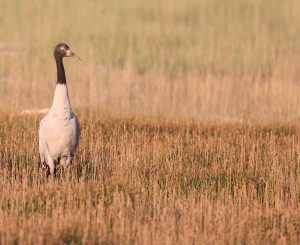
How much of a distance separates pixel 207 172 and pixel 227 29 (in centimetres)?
2233

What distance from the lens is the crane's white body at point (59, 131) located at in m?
13.0

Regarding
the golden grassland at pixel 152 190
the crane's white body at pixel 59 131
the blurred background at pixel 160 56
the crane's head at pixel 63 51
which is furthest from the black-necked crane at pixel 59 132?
the blurred background at pixel 160 56

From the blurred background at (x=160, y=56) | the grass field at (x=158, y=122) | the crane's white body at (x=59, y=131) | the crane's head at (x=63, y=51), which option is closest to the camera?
the grass field at (x=158, y=122)

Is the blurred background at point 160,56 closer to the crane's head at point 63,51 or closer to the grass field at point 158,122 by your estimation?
the grass field at point 158,122

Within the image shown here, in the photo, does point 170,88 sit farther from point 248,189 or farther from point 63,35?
point 248,189

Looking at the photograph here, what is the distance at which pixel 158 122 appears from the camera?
19766 mm

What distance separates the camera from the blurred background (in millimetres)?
25594

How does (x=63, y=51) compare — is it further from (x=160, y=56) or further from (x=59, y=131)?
(x=160, y=56)

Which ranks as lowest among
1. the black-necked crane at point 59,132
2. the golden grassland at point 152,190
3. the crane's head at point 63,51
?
the golden grassland at point 152,190

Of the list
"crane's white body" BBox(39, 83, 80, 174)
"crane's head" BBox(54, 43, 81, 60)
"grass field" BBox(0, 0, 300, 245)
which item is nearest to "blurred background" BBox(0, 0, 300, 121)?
"grass field" BBox(0, 0, 300, 245)

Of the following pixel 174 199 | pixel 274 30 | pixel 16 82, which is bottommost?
pixel 174 199

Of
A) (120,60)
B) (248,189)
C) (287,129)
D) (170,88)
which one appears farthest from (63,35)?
(248,189)

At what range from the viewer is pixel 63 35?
110 ft

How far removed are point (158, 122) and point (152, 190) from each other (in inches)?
296
